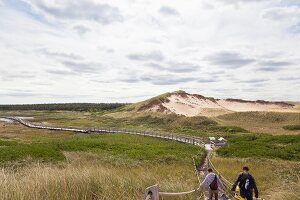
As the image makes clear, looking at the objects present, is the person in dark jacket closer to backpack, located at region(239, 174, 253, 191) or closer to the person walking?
backpack, located at region(239, 174, 253, 191)

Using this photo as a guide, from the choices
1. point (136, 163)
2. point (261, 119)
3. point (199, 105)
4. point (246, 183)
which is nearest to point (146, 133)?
point (136, 163)

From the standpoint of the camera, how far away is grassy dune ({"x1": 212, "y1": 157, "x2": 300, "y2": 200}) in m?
19.6

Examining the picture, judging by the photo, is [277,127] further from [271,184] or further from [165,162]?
[271,184]

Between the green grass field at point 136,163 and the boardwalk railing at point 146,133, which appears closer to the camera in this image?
the green grass field at point 136,163

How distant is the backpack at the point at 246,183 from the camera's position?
12703 millimetres

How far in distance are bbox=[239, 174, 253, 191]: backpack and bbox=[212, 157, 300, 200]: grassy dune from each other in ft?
15.8

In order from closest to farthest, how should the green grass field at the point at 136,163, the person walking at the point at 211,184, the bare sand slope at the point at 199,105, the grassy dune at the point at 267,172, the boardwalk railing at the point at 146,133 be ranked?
the green grass field at the point at 136,163 → the person walking at the point at 211,184 → the grassy dune at the point at 267,172 → the boardwalk railing at the point at 146,133 → the bare sand slope at the point at 199,105

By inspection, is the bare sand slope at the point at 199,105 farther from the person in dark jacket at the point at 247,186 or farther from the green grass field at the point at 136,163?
the person in dark jacket at the point at 247,186

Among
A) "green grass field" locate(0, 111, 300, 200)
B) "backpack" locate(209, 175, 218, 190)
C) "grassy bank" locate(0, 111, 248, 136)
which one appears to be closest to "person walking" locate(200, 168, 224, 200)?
"backpack" locate(209, 175, 218, 190)

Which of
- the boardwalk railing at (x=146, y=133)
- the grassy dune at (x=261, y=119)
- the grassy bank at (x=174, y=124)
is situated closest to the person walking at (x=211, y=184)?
the boardwalk railing at (x=146, y=133)

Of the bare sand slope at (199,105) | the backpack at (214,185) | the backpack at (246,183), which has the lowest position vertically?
the backpack at (214,185)

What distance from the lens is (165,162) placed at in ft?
98.3

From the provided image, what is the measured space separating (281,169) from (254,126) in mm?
51324

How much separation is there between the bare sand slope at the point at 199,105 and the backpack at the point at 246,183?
81.2m
